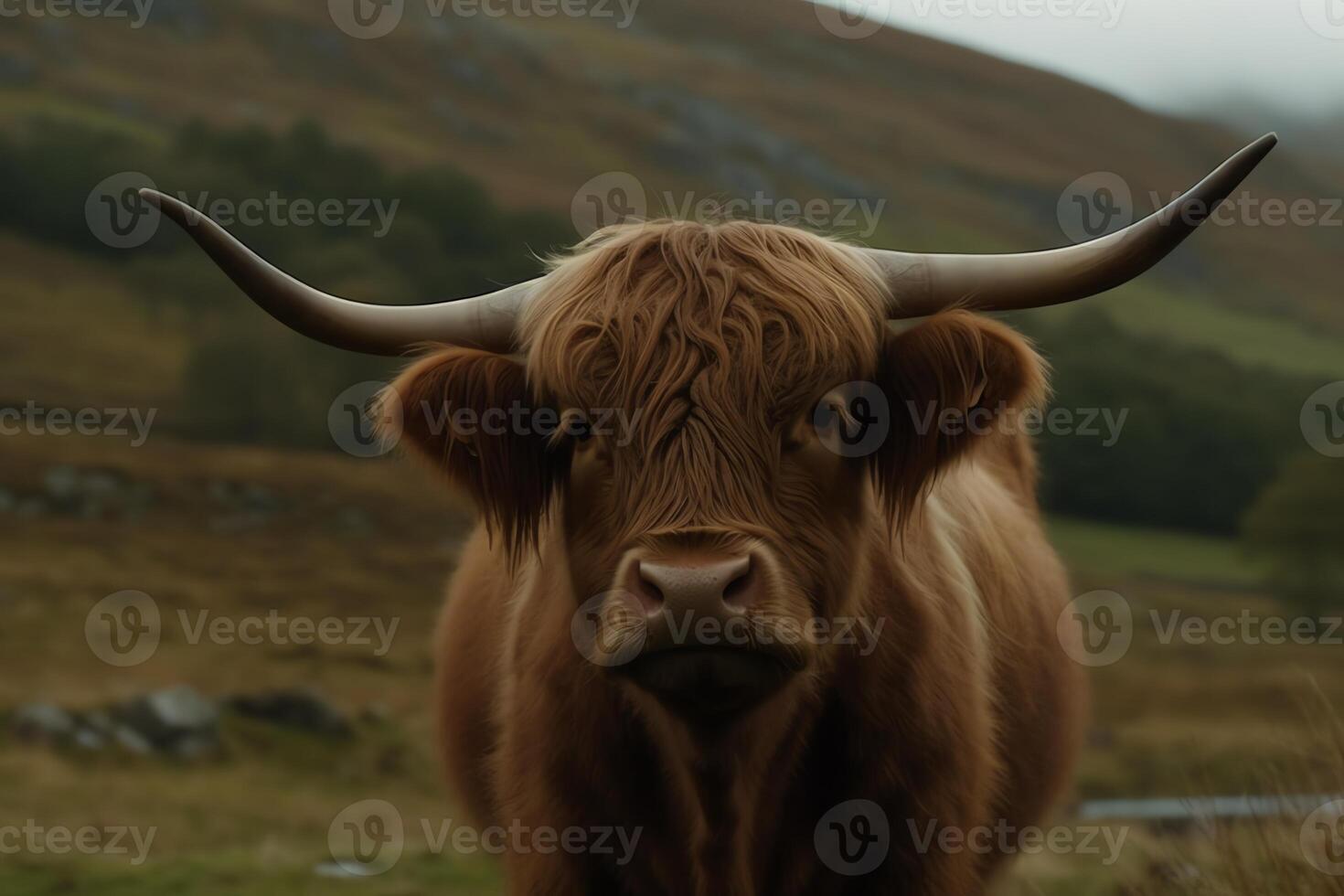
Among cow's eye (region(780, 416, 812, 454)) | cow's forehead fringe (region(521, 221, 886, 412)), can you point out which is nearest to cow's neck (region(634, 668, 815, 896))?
cow's eye (region(780, 416, 812, 454))

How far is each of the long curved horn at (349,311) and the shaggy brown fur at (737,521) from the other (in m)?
0.15

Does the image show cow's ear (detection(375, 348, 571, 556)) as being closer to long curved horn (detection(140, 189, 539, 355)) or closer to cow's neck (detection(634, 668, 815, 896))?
long curved horn (detection(140, 189, 539, 355))

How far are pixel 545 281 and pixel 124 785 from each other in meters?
11.8

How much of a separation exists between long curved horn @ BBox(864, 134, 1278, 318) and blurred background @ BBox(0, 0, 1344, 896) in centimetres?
39

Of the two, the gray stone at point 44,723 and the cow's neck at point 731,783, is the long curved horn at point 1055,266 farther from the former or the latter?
the gray stone at point 44,723

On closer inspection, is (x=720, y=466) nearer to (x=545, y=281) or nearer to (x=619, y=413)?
(x=619, y=413)

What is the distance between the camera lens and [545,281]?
410 cm

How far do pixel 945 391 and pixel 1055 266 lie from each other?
406 mm

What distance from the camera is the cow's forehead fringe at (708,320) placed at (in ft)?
11.9

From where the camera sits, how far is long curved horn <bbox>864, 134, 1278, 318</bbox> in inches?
140

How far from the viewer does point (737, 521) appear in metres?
3.47

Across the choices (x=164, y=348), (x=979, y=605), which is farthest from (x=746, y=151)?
(x=979, y=605)

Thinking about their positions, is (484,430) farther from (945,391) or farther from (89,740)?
(89,740)

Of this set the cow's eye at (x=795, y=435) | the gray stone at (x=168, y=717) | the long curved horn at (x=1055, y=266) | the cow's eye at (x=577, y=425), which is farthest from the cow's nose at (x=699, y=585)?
the gray stone at (x=168, y=717)
